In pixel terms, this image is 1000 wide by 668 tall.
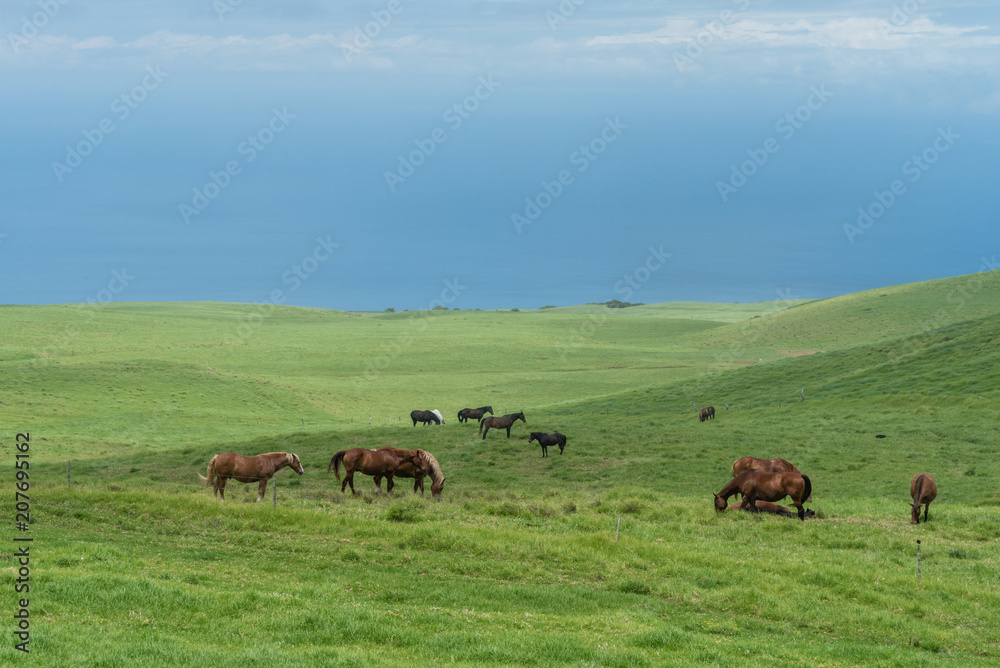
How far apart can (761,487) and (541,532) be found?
22.0 ft

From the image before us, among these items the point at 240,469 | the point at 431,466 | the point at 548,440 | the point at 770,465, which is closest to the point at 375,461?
the point at 431,466

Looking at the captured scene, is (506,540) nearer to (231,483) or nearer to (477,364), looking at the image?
(231,483)

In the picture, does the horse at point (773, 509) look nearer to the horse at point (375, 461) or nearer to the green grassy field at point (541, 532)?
the green grassy field at point (541, 532)

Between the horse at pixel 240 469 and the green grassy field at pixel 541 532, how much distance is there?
107cm

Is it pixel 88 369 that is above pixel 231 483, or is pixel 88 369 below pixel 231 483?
above

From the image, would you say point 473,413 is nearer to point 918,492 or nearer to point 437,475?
point 437,475

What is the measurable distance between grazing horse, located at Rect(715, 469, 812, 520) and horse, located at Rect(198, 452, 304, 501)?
491 inches

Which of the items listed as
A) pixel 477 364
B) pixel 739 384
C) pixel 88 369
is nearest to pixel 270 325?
pixel 477 364

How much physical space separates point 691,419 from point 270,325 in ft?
331

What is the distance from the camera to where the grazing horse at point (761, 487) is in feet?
76.8

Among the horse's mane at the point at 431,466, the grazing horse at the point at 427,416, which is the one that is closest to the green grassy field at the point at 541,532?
the horse's mane at the point at 431,466

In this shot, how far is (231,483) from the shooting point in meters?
29.1

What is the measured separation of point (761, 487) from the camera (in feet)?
79.4

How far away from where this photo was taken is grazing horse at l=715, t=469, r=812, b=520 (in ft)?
76.8
